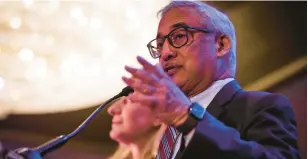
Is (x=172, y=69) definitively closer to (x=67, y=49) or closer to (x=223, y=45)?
(x=223, y=45)

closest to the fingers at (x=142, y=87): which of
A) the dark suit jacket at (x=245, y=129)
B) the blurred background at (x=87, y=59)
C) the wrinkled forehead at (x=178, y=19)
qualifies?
the dark suit jacket at (x=245, y=129)

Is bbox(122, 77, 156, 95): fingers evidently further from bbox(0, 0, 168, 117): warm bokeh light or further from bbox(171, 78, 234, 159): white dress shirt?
bbox(0, 0, 168, 117): warm bokeh light

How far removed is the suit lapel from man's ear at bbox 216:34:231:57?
10 centimetres

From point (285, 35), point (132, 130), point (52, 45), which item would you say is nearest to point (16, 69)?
point (52, 45)

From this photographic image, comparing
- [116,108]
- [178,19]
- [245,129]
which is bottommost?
[245,129]

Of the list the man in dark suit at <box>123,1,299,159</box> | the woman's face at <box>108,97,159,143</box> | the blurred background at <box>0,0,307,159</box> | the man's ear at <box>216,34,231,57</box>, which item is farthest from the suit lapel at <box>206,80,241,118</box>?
the blurred background at <box>0,0,307,159</box>

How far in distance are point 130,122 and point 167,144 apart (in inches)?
7.5

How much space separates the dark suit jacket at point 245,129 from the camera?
730mm

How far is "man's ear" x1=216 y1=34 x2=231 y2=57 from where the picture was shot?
1042 millimetres

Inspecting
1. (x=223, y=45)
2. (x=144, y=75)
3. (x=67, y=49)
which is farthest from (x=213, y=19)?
(x=67, y=49)

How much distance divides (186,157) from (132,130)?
0.36 meters

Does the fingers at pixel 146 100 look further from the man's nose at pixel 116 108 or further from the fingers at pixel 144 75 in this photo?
the man's nose at pixel 116 108

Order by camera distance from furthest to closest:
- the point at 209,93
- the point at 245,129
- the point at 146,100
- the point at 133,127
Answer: the point at 133,127 → the point at 209,93 → the point at 245,129 → the point at 146,100

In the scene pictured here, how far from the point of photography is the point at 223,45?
1.05 meters
